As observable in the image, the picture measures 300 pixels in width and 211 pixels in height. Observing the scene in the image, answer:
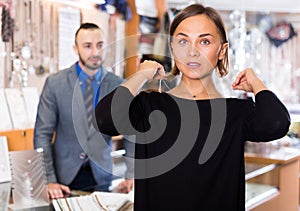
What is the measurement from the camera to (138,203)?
1169mm

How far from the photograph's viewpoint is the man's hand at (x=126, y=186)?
181 centimetres

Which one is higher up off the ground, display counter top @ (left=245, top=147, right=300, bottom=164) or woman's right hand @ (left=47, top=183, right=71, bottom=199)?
woman's right hand @ (left=47, top=183, right=71, bottom=199)

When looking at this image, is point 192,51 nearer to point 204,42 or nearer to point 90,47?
point 204,42

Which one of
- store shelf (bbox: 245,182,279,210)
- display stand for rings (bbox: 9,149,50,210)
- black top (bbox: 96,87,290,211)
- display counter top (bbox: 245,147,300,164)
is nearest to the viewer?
black top (bbox: 96,87,290,211)

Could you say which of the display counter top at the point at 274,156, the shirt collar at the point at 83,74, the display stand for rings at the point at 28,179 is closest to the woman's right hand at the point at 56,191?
the display stand for rings at the point at 28,179

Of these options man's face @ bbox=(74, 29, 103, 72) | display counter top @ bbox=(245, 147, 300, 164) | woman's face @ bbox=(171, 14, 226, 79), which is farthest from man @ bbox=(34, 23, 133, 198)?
woman's face @ bbox=(171, 14, 226, 79)

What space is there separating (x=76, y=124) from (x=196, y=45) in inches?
41.0

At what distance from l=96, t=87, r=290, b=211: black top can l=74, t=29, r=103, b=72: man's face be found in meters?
0.93

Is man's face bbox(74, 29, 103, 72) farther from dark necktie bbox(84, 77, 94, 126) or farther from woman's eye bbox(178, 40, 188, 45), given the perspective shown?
woman's eye bbox(178, 40, 188, 45)

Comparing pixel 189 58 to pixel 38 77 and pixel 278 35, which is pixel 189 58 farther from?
pixel 278 35

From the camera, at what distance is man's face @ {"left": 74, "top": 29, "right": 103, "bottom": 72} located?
2.08m

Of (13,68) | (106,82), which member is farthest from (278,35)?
(106,82)

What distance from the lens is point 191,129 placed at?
3.78 feet

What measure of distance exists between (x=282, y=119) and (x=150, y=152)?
0.34m
